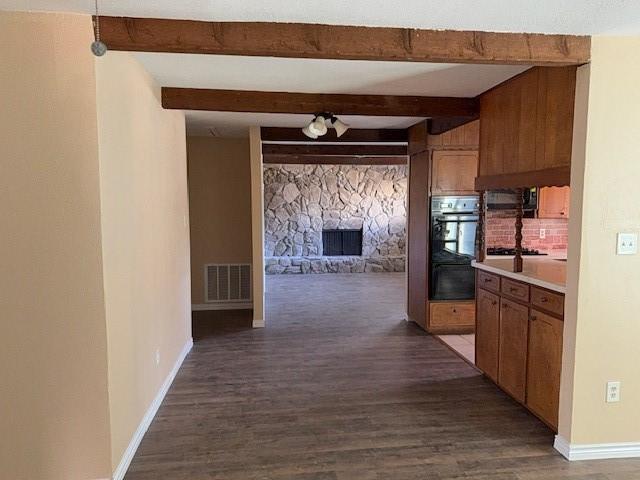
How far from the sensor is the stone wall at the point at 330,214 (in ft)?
31.1

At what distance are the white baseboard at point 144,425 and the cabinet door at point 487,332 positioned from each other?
8.02ft

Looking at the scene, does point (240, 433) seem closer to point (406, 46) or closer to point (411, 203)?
point (406, 46)

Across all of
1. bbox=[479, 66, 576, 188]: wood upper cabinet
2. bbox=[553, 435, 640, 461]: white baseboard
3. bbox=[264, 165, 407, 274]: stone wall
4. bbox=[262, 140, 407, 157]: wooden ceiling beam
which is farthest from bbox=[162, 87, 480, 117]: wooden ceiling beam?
bbox=[264, 165, 407, 274]: stone wall

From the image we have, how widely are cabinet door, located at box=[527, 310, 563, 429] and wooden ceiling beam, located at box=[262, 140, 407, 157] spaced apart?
Result: 13.4ft

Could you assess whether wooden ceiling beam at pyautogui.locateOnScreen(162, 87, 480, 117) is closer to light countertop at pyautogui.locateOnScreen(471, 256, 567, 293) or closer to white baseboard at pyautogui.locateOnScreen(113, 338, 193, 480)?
light countertop at pyautogui.locateOnScreen(471, 256, 567, 293)

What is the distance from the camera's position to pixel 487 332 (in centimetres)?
355

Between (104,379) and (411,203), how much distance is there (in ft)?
13.1

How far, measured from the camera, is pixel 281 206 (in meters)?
9.52

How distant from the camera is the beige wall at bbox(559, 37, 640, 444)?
92.9 inches

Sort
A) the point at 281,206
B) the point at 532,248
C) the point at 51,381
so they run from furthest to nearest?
the point at 281,206, the point at 532,248, the point at 51,381

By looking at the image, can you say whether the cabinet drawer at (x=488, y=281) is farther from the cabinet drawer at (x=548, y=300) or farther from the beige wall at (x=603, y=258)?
the beige wall at (x=603, y=258)

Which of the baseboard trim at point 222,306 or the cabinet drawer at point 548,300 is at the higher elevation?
the cabinet drawer at point 548,300

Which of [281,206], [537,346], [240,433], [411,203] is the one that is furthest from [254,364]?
[281,206]

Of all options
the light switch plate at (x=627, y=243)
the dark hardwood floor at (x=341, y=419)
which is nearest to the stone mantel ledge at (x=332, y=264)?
the dark hardwood floor at (x=341, y=419)
